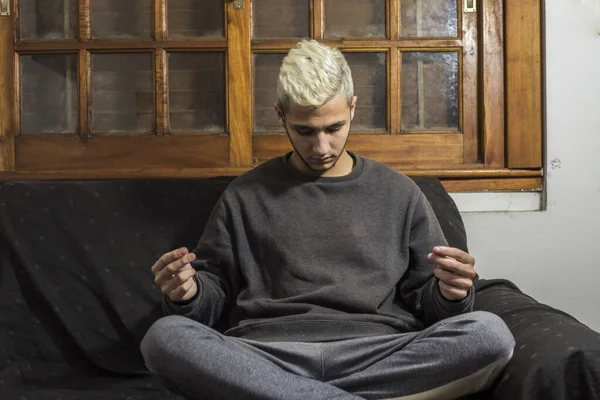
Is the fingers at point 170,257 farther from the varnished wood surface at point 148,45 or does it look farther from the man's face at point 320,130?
the varnished wood surface at point 148,45

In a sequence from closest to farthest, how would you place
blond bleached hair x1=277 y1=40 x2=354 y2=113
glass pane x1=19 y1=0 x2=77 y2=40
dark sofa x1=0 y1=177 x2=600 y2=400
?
blond bleached hair x1=277 y1=40 x2=354 y2=113, dark sofa x1=0 y1=177 x2=600 y2=400, glass pane x1=19 y1=0 x2=77 y2=40

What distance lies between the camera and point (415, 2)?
2.24 meters

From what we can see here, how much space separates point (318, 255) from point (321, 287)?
0.26 feet

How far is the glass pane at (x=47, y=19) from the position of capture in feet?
7.45

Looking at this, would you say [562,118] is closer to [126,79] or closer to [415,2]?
[415,2]

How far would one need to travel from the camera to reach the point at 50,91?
7.50ft

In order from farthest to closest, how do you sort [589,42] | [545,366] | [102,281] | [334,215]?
1. [589,42]
2. [102,281]
3. [334,215]
4. [545,366]

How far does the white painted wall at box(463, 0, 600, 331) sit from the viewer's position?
2162mm

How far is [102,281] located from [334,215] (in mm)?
636

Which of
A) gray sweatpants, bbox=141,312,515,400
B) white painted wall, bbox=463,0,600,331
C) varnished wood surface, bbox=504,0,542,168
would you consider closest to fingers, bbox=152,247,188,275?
gray sweatpants, bbox=141,312,515,400

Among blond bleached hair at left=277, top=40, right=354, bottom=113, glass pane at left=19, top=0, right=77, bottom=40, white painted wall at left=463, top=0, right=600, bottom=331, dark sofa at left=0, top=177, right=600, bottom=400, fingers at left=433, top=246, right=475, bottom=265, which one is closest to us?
fingers at left=433, top=246, right=475, bottom=265

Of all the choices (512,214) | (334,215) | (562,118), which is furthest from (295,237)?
(562,118)

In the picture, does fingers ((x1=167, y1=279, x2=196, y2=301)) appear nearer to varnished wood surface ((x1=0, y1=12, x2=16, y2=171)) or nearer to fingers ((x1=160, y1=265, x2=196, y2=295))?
fingers ((x1=160, y1=265, x2=196, y2=295))

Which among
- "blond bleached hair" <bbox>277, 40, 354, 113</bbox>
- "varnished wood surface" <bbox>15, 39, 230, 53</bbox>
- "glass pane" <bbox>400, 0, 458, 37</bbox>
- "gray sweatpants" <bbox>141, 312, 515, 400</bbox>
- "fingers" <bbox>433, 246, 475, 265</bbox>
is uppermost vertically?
"glass pane" <bbox>400, 0, 458, 37</bbox>
